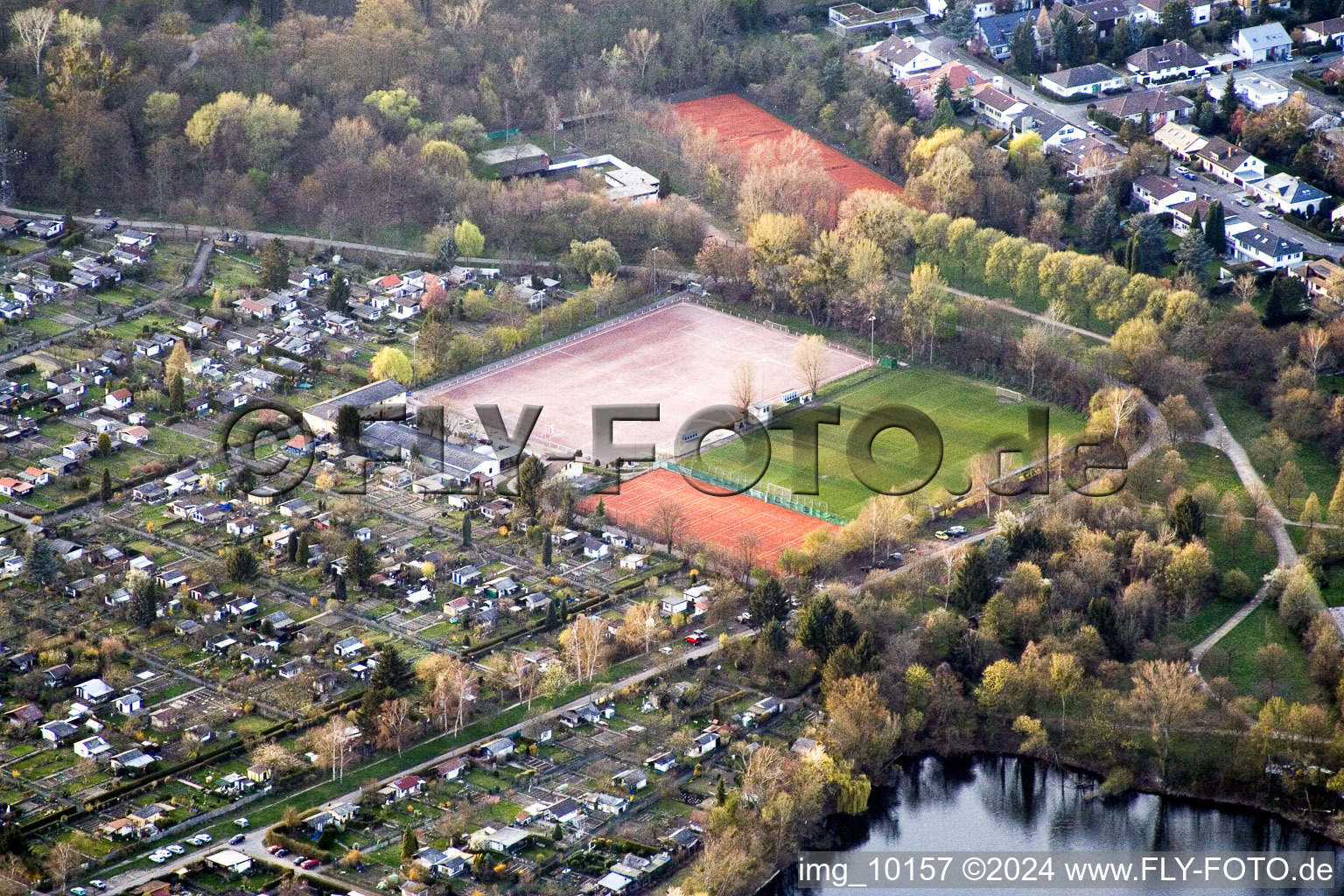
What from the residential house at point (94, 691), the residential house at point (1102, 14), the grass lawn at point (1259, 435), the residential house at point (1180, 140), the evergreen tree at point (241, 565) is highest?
the residential house at point (1102, 14)

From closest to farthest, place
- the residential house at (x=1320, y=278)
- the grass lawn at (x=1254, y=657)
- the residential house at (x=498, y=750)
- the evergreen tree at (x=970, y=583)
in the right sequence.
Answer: the residential house at (x=498, y=750)
the grass lawn at (x=1254, y=657)
the evergreen tree at (x=970, y=583)
the residential house at (x=1320, y=278)

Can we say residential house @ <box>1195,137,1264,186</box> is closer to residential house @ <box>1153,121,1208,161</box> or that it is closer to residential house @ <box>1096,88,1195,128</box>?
residential house @ <box>1153,121,1208,161</box>

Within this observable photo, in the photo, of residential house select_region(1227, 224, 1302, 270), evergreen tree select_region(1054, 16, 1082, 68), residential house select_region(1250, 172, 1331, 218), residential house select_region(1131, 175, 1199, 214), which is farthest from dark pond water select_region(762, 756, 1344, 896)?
evergreen tree select_region(1054, 16, 1082, 68)

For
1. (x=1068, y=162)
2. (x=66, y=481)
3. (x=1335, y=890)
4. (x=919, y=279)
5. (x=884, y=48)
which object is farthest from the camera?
(x=884, y=48)

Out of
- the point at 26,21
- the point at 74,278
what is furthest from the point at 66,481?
the point at 26,21

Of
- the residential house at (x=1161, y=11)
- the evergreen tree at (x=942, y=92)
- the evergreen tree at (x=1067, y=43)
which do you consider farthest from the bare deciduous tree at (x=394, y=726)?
the residential house at (x=1161, y=11)

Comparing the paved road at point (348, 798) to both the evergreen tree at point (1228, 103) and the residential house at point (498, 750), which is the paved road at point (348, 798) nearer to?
the residential house at point (498, 750)

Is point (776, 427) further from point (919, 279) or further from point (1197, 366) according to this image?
point (1197, 366)
